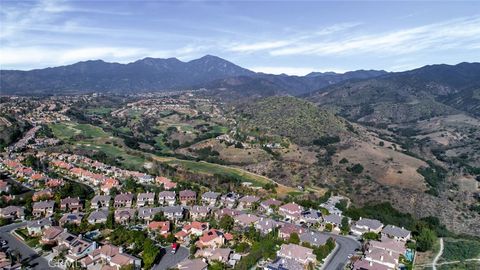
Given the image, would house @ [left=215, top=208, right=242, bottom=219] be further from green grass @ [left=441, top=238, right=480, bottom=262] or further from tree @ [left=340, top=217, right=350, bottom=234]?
green grass @ [left=441, top=238, right=480, bottom=262]

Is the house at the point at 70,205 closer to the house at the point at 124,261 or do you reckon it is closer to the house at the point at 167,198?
the house at the point at 167,198

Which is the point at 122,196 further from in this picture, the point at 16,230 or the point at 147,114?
the point at 147,114

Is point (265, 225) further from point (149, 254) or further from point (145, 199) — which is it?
point (145, 199)

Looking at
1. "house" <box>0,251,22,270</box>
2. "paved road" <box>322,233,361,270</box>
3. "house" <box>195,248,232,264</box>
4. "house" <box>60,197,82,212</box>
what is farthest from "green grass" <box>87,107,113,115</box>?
"paved road" <box>322,233,361,270</box>

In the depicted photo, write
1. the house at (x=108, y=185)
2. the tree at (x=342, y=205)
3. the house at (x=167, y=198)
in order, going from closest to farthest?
1. the house at (x=167, y=198)
2. the tree at (x=342, y=205)
3. the house at (x=108, y=185)

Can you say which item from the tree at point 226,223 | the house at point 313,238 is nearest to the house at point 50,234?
the tree at point 226,223
